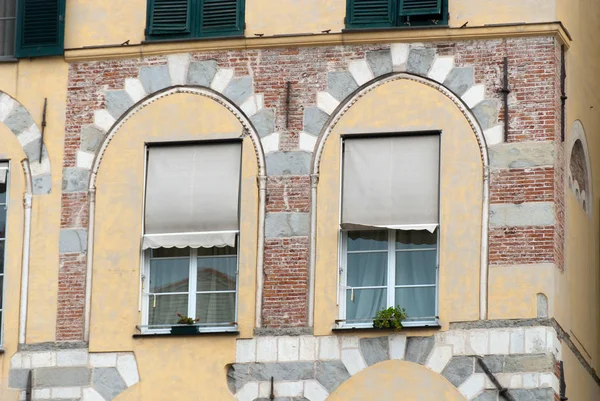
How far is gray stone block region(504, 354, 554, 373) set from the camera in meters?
25.1

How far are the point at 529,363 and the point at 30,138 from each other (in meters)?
8.03

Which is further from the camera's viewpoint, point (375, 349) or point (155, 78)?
point (155, 78)

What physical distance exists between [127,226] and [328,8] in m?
4.25

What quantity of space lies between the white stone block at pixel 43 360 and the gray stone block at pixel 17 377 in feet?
0.49

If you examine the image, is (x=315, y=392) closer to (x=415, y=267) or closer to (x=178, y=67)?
(x=415, y=267)

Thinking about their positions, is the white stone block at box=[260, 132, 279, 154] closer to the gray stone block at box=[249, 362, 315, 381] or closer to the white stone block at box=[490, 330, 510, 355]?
the gray stone block at box=[249, 362, 315, 381]

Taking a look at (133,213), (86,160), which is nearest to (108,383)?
(133,213)

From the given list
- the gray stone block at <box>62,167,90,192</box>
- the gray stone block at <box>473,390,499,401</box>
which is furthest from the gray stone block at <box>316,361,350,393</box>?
the gray stone block at <box>62,167,90,192</box>

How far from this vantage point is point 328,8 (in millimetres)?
27250

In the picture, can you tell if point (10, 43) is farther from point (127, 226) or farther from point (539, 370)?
point (539, 370)

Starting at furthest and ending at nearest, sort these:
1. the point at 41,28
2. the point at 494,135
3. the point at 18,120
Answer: the point at 41,28
the point at 18,120
the point at 494,135

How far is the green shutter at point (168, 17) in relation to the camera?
27641mm

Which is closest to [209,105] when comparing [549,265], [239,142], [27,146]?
[239,142]

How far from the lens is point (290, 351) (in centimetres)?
2594
